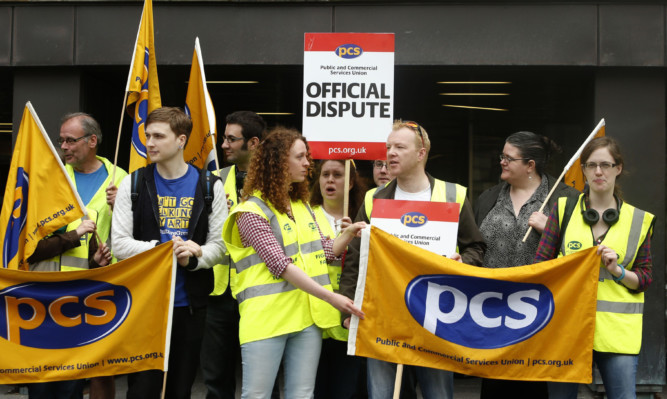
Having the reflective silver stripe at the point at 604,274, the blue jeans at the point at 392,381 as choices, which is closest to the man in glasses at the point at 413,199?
the blue jeans at the point at 392,381

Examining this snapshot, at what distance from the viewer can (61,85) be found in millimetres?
7922

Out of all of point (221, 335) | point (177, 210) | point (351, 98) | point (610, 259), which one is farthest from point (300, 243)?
point (610, 259)

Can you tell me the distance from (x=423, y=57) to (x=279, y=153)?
11.5ft

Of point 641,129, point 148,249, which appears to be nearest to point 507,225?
point 148,249

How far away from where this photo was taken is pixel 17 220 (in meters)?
5.15

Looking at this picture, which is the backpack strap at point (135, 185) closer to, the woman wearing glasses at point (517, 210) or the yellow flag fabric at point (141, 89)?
the yellow flag fabric at point (141, 89)

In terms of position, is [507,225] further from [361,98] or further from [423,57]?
[423,57]

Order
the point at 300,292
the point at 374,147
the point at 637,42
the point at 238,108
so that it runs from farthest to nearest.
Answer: the point at 238,108 < the point at 637,42 < the point at 374,147 < the point at 300,292

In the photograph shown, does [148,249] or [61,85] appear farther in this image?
[61,85]

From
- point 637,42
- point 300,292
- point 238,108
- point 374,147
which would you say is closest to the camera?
point 300,292

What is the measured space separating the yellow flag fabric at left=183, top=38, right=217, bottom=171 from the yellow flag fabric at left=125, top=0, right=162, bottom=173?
1.00 feet

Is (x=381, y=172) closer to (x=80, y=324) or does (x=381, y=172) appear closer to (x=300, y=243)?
(x=300, y=243)

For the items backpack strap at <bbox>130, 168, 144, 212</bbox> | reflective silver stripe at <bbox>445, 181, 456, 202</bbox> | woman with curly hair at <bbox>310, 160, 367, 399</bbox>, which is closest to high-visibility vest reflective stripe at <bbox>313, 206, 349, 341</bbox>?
woman with curly hair at <bbox>310, 160, 367, 399</bbox>

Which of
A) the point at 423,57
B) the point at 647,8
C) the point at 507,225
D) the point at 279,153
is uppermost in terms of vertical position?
the point at 647,8
